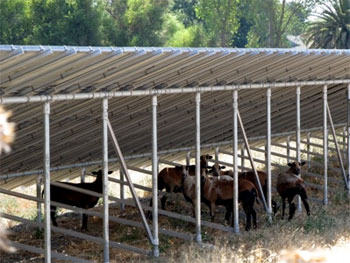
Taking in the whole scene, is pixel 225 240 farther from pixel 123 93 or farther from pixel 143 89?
pixel 123 93

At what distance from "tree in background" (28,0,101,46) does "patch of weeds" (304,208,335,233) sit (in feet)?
94.7

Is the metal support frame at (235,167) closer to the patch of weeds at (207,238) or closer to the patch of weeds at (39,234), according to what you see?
the patch of weeds at (207,238)

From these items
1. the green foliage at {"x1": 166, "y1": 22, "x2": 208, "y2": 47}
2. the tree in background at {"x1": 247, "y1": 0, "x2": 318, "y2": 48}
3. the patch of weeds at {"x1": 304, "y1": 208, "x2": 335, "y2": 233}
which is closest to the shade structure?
the patch of weeds at {"x1": 304, "y1": 208, "x2": 335, "y2": 233}

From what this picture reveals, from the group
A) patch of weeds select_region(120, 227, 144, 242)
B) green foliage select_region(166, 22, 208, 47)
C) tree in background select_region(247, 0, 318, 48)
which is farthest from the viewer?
tree in background select_region(247, 0, 318, 48)

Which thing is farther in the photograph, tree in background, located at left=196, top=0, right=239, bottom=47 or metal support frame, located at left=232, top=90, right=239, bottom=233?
tree in background, located at left=196, top=0, right=239, bottom=47

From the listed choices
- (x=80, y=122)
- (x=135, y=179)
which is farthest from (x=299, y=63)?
(x=135, y=179)

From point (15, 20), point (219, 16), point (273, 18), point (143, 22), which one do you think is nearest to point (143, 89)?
point (15, 20)

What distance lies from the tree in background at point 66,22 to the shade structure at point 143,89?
2481 centimetres

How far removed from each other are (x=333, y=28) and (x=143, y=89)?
37.8 metres

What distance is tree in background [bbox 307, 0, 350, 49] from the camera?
4691 cm

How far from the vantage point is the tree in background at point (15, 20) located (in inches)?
1676

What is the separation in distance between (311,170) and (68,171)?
6798 millimetres

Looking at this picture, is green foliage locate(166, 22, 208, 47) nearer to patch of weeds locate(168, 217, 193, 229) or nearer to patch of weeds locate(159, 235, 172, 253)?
patch of weeds locate(168, 217, 193, 229)

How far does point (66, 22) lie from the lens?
42500 mm
